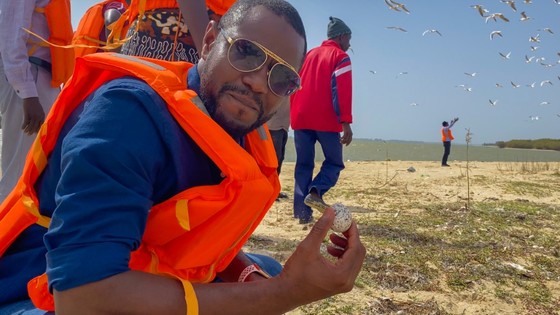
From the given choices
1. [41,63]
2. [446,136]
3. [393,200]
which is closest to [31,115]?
[41,63]

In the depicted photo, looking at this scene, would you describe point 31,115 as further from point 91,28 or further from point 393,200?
point 393,200

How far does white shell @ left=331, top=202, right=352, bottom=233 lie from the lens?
1.52 metres

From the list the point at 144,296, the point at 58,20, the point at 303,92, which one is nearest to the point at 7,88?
the point at 58,20

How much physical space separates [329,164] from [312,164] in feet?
0.93

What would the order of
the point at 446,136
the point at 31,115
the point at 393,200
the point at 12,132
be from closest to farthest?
the point at 31,115, the point at 12,132, the point at 393,200, the point at 446,136

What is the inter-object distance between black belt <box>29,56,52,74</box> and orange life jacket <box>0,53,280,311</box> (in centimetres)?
183

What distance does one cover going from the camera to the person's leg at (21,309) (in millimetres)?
1331

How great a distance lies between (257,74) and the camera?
4.96ft

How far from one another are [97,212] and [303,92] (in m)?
4.69

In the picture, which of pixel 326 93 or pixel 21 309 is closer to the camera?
pixel 21 309

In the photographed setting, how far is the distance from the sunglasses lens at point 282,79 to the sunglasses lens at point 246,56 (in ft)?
0.18

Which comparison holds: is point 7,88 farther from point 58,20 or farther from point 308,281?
point 308,281

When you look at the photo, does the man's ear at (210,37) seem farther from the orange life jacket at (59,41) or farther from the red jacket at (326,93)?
the red jacket at (326,93)

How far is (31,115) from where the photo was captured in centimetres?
287
